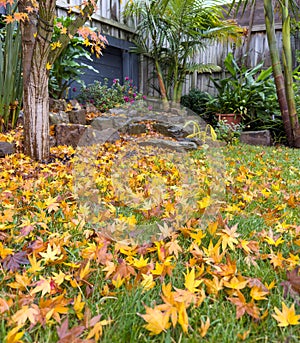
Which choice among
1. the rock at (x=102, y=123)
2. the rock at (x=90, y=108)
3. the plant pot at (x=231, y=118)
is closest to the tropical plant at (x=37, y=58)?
the rock at (x=102, y=123)

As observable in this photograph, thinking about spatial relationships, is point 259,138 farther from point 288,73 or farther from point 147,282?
point 147,282

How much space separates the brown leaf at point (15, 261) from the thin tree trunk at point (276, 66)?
4.44 meters

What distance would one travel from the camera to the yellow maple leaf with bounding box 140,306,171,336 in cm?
67

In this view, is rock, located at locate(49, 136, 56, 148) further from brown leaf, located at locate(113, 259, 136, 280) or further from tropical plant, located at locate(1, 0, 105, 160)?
brown leaf, located at locate(113, 259, 136, 280)

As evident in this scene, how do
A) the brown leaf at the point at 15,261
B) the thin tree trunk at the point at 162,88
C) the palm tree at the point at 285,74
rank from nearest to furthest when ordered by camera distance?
the brown leaf at the point at 15,261 → the palm tree at the point at 285,74 → the thin tree trunk at the point at 162,88

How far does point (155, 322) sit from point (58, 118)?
3161mm

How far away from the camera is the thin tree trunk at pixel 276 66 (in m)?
4.28

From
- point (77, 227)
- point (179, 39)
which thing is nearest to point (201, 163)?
point (77, 227)

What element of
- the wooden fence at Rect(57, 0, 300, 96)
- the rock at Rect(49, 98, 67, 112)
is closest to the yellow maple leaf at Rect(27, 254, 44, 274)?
the rock at Rect(49, 98, 67, 112)

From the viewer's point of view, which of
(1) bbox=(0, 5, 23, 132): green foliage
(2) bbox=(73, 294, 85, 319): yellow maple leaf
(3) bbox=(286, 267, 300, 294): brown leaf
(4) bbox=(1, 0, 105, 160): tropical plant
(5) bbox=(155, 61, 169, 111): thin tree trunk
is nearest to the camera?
(2) bbox=(73, 294, 85, 319): yellow maple leaf

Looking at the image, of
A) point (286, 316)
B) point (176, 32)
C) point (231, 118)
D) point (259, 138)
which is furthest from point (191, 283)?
point (176, 32)

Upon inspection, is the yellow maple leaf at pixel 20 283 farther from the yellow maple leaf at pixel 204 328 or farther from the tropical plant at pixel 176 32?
the tropical plant at pixel 176 32

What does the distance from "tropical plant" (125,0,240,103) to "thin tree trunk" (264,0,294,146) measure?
1698mm

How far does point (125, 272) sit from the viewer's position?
92 centimetres
